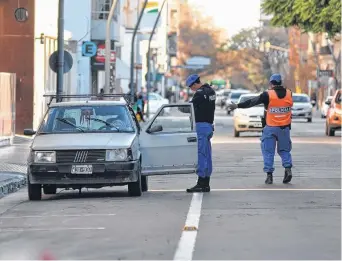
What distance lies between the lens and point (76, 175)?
18.0 metres

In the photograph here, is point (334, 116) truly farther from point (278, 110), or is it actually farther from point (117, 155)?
point (117, 155)

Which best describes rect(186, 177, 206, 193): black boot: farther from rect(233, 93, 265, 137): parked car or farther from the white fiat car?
rect(233, 93, 265, 137): parked car

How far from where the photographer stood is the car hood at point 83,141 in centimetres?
1805

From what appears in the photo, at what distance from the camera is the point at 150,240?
41.4 feet

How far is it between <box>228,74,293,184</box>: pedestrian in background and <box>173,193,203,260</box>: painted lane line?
4019 mm

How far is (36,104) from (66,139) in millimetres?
25706

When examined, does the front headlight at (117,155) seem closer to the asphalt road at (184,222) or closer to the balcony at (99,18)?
the asphalt road at (184,222)

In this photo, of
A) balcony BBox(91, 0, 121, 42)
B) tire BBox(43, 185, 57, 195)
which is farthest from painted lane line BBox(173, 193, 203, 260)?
balcony BBox(91, 0, 121, 42)

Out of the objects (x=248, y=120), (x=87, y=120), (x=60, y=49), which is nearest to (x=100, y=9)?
(x=248, y=120)

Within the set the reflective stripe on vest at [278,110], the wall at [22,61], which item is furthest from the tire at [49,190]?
the wall at [22,61]

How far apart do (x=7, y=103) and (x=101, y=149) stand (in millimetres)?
18601

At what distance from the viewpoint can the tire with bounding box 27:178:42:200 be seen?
18.1 meters

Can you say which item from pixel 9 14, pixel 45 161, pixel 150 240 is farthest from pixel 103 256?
pixel 9 14

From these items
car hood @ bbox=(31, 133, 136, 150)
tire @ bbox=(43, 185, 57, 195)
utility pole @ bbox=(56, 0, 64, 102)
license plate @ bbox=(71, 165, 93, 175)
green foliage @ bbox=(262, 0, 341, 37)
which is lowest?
tire @ bbox=(43, 185, 57, 195)
